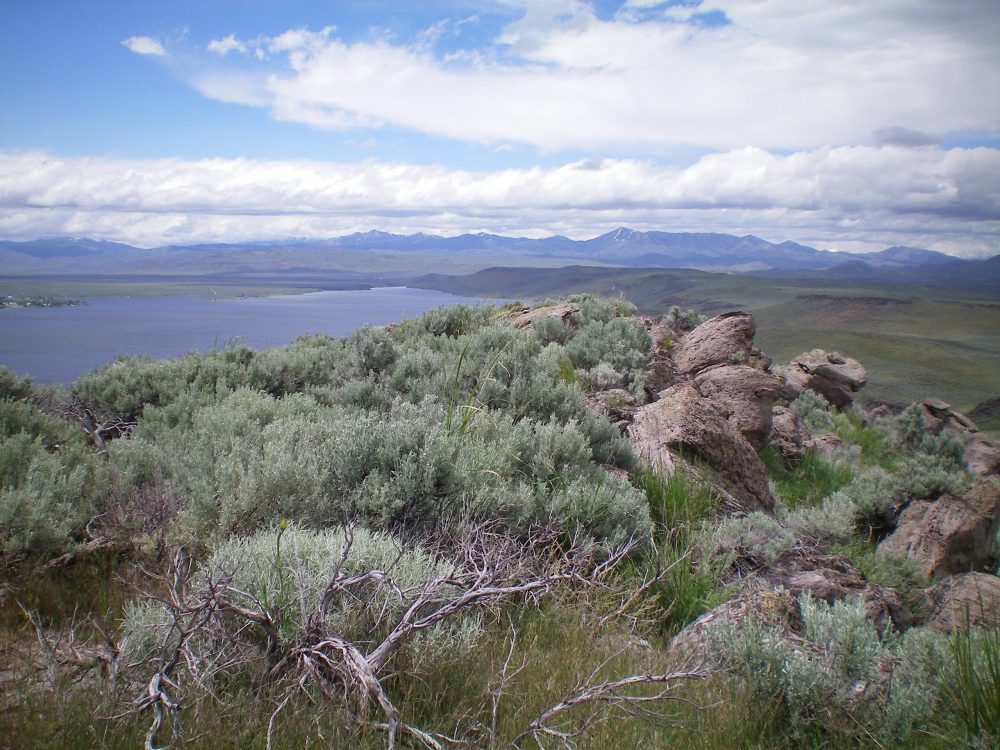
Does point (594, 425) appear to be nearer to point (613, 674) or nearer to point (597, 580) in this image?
point (597, 580)

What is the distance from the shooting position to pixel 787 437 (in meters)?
8.80

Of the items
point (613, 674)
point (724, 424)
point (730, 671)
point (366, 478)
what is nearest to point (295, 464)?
point (366, 478)

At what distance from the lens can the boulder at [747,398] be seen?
7.96m

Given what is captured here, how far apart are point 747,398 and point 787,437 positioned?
1.23m

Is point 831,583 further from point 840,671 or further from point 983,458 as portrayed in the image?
point 983,458

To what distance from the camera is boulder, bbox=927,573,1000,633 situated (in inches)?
172

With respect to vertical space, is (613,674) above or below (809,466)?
above

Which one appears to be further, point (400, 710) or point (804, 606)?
point (804, 606)

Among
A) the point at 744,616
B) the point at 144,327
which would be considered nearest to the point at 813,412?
the point at 744,616

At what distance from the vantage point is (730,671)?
2.96m

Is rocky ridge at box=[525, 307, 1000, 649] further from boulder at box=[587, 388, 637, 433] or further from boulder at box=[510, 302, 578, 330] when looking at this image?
boulder at box=[510, 302, 578, 330]

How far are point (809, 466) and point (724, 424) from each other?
8.98ft

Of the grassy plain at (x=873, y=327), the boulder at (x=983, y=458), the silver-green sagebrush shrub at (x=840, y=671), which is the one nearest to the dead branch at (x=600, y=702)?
the silver-green sagebrush shrub at (x=840, y=671)

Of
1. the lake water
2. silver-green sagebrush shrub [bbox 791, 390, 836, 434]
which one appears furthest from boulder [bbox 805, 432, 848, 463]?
the lake water
